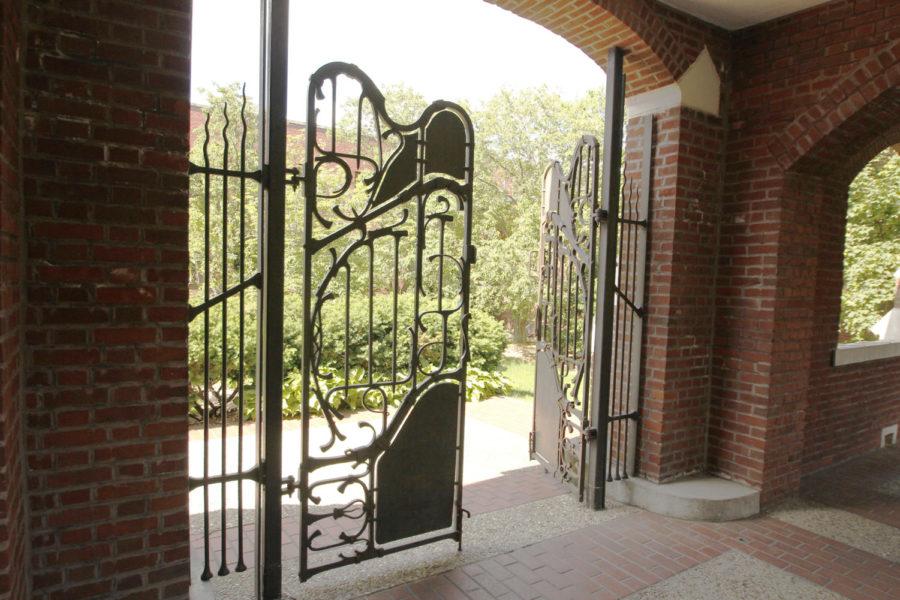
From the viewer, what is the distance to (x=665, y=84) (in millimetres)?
4305

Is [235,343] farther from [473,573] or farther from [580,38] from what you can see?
[580,38]

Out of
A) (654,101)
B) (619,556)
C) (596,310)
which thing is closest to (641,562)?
(619,556)

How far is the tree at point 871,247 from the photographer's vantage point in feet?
29.0

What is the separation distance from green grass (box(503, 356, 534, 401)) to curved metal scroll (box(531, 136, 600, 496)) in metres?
3.98

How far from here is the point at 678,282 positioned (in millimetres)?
4379

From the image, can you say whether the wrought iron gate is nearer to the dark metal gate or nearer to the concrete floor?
the concrete floor

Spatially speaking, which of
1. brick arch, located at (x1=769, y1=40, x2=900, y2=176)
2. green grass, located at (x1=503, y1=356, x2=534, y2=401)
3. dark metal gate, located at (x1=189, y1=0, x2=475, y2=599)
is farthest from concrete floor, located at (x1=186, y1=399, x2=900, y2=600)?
green grass, located at (x1=503, y1=356, x2=534, y2=401)

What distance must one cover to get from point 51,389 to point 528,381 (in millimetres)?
9186

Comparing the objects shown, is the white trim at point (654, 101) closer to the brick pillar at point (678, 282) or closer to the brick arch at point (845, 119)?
the brick pillar at point (678, 282)

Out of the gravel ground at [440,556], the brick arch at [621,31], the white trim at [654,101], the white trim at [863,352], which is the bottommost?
the gravel ground at [440,556]

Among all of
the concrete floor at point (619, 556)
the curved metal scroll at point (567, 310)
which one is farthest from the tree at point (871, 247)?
the curved metal scroll at point (567, 310)

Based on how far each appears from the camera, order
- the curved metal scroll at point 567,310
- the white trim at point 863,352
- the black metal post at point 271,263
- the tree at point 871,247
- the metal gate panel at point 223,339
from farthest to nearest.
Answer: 1. the tree at point 871,247
2. the white trim at point 863,352
3. the curved metal scroll at point 567,310
4. the black metal post at point 271,263
5. the metal gate panel at point 223,339

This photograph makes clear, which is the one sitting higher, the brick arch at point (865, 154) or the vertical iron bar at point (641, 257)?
the brick arch at point (865, 154)

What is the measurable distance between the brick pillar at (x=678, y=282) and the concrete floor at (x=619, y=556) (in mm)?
683
